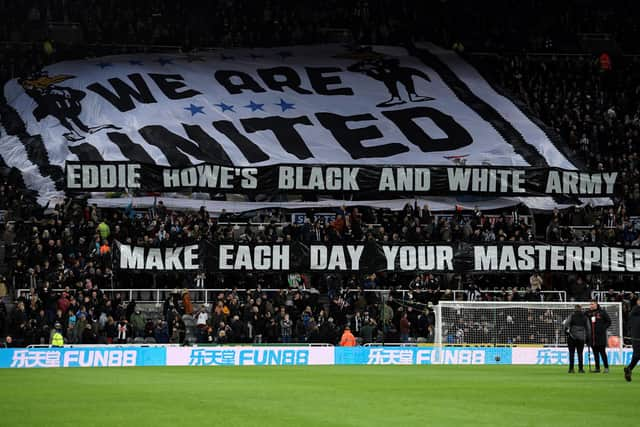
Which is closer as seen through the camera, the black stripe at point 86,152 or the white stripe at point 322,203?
the white stripe at point 322,203

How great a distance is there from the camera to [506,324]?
128 ft

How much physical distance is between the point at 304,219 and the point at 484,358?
1152 centimetres

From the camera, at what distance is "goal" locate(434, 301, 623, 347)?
38844 mm

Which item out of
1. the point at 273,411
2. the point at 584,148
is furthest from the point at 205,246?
the point at 273,411

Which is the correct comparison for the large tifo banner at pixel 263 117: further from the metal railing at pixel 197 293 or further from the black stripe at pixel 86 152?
the metal railing at pixel 197 293

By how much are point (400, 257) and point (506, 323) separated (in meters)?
5.49

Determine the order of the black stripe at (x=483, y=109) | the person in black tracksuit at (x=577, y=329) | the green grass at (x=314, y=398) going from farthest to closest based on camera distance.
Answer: the black stripe at (x=483, y=109)
the person in black tracksuit at (x=577, y=329)
the green grass at (x=314, y=398)

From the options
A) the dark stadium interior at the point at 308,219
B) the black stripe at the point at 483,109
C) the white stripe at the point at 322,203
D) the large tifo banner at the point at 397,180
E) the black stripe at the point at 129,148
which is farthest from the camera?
the black stripe at the point at 483,109

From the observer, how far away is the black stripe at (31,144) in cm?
4528

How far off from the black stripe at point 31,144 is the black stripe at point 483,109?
63.5 ft

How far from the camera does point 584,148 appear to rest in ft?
174

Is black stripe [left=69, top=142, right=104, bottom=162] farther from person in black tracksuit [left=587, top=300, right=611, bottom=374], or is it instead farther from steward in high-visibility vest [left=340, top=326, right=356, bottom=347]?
person in black tracksuit [left=587, top=300, right=611, bottom=374]

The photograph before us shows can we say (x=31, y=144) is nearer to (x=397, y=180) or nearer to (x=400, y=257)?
(x=397, y=180)

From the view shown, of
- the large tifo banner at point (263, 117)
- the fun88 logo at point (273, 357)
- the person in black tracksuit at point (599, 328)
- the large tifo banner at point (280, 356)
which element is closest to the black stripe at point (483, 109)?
the large tifo banner at point (263, 117)
